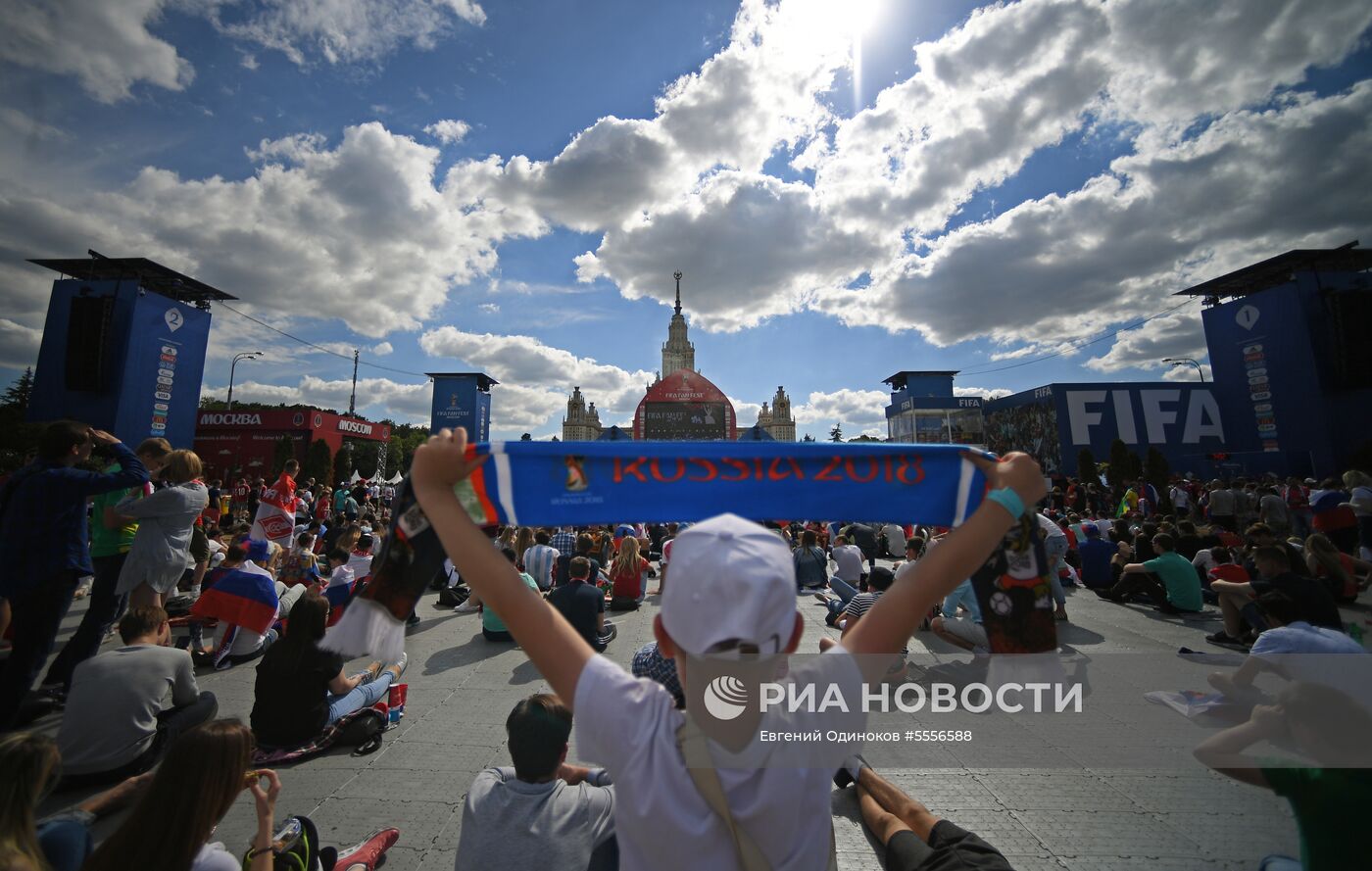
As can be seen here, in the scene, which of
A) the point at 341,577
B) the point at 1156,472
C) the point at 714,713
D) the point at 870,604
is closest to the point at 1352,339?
the point at 1156,472

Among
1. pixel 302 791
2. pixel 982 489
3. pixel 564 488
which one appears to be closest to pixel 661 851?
pixel 564 488

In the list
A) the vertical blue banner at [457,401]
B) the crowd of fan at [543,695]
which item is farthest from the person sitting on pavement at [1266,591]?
the vertical blue banner at [457,401]

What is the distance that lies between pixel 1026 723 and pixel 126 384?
37692 millimetres

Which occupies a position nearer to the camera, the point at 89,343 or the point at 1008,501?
the point at 1008,501

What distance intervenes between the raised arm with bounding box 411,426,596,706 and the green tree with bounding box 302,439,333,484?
38240 millimetres

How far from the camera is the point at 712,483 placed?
214 cm

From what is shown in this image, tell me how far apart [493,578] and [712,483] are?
101cm

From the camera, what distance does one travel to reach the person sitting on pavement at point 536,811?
210 cm

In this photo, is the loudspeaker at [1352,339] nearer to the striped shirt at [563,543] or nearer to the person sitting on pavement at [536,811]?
the striped shirt at [563,543]

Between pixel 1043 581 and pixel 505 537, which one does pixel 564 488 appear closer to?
pixel 1043 581

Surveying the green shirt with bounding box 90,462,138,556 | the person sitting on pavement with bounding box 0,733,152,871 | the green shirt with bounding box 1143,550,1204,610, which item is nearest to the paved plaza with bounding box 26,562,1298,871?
the person sitting on pavement with bounding box 0,733,152,871

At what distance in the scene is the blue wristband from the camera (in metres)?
1.43

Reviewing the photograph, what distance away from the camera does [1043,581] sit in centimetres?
194

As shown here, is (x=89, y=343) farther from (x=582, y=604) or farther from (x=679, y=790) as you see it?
(x=679, y=790)
